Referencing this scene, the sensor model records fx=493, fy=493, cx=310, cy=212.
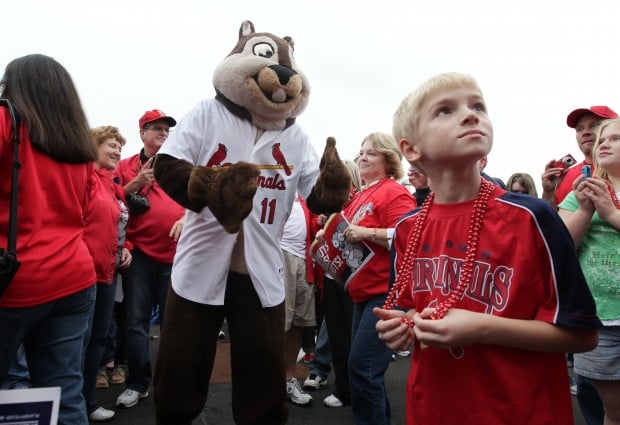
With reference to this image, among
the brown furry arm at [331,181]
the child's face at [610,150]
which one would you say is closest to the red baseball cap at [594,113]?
the child's face at [610,150]

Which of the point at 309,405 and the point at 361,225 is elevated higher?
the point at 361,225

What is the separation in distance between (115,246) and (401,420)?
2.29 metres

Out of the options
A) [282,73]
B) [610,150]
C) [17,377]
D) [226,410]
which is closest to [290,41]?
[282,73]

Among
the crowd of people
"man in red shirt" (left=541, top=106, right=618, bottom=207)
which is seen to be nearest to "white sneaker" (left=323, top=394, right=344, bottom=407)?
the crowd of people

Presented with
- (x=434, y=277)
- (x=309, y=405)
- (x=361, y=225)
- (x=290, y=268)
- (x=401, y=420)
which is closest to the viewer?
(x=434, y=277)

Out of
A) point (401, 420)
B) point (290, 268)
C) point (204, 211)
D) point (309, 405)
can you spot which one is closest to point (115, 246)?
point (204, 211)

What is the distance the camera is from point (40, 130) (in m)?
1.91

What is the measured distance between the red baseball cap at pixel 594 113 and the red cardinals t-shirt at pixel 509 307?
208 centimetres

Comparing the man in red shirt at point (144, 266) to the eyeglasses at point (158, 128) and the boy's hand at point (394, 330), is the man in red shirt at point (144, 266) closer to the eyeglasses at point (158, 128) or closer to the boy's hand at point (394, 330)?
the eyeglasses at point (158, 128)

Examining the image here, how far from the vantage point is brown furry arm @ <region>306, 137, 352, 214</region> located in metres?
2.34

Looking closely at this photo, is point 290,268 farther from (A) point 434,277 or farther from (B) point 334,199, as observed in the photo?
(A) point 434,277

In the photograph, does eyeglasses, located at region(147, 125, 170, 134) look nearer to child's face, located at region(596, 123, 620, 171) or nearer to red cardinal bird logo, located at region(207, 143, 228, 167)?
red cardinal bird logo, located at region(207, 143, 228, 167)

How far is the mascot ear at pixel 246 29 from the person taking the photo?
8.03 ft

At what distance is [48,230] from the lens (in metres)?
1.91
